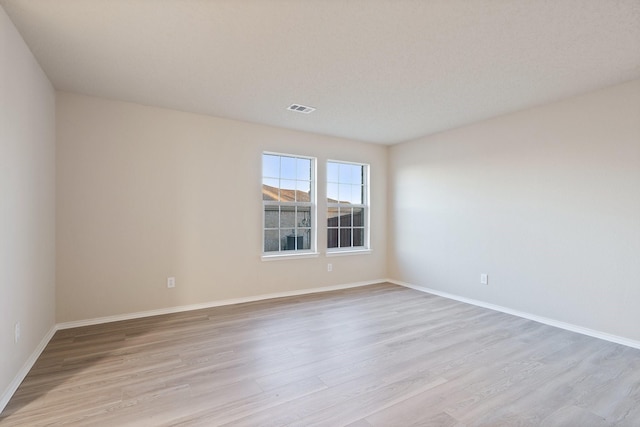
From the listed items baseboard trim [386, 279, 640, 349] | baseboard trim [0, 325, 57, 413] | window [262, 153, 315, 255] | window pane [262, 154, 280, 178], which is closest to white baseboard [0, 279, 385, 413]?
baseboard trim [0, 325, 57, 413]

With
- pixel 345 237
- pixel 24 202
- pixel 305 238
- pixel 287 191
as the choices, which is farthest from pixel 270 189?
pixel 24 202

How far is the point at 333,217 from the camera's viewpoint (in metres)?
5.18

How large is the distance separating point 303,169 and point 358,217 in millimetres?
1388

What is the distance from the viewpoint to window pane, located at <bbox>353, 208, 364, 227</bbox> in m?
5.47

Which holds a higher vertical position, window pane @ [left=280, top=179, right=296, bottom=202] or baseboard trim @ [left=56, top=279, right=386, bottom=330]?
window pane @ [left=280, top=179, right=296, bottom=202]

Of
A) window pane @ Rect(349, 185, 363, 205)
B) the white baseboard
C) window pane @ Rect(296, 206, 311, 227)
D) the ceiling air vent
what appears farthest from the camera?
window pane @ Rect(349, 185, 363, 205)

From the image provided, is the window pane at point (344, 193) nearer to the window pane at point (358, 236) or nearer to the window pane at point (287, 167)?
the window pane at point (358, 236)

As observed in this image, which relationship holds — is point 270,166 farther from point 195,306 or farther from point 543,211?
point 543,211

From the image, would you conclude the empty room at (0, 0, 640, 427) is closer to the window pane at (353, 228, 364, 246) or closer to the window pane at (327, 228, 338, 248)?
the window pane at (327, 228, 338, 248)

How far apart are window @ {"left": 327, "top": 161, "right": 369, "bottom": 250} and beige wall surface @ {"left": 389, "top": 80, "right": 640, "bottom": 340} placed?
0.95 metres

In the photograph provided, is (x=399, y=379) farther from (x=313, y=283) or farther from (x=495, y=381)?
(x=313, y=283)

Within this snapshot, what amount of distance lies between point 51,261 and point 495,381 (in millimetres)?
4146

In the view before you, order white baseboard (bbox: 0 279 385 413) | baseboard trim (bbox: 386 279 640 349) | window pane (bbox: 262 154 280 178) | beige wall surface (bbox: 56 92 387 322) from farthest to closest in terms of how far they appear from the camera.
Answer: window pane (bbox: 262 154 280 178) → beige wall surface (bbox: 56 92 387 322) → baseboard trim (bbox: 386 279 640 349) → white baseboard (bbox: 0 279 385 413)

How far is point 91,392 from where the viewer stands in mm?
2062
